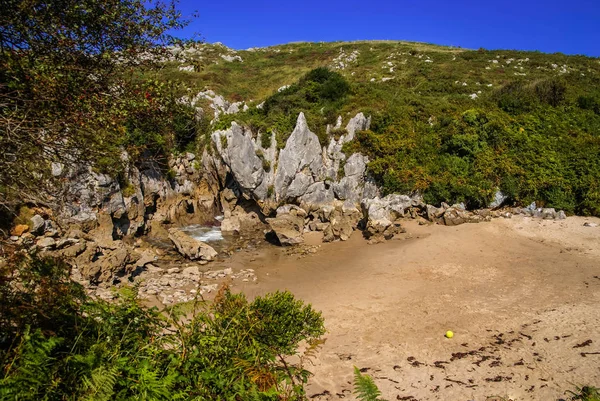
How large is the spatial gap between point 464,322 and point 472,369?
248 centimetres

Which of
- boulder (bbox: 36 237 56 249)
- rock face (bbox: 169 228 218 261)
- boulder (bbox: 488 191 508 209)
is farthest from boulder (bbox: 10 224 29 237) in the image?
boulder (bbox: 488 191 508 209)

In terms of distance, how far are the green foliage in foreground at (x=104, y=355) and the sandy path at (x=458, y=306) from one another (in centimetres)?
487

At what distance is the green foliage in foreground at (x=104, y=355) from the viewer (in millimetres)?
2613

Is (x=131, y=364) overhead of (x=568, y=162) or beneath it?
beneath

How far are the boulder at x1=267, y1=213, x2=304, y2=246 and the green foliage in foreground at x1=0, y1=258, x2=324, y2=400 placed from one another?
1481cm

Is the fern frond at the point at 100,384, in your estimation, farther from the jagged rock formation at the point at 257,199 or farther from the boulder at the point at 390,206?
the boulder at the point at 390,206

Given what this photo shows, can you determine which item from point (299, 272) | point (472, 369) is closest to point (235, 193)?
point (299, 272)

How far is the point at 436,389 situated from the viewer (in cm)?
751

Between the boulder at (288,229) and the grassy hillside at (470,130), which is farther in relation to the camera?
the grassy hillside at (470,130)

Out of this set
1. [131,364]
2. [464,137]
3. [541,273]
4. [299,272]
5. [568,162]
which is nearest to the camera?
[131,364]

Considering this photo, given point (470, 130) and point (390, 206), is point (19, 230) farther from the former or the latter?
point (470, 130)

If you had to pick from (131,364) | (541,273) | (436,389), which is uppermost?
(131,364)

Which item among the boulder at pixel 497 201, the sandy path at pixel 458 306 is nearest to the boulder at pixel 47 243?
the sandy path at pixel 458 306

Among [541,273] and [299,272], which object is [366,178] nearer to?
[299,272]
